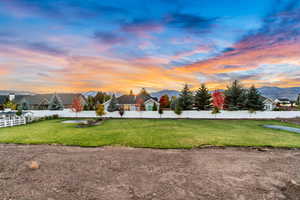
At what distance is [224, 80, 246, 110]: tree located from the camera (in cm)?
2725

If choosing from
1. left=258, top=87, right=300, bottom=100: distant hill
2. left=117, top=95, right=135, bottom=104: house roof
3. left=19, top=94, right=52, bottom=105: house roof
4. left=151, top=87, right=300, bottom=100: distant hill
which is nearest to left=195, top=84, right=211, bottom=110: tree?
left=151, top=87, right=300, bottom=100: distant hill

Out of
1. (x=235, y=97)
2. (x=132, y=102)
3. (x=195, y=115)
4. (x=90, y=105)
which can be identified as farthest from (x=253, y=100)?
(x=90, y=105)

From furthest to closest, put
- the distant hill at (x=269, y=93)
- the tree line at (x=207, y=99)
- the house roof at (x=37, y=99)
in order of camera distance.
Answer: the distant hill at (x=269, y=93), the house roof at (x=37, y=99), the tree line at (x=207, y=99)

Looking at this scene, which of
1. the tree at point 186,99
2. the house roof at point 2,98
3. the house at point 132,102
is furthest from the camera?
the house roof at point 2,98

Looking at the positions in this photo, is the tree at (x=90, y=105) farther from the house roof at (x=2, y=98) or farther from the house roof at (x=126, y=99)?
the house roof at (x=2, y=98)

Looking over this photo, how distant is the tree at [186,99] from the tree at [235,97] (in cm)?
832

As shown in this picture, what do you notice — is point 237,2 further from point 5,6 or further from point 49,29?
point 5,6

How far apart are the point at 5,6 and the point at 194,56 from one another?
695 inches

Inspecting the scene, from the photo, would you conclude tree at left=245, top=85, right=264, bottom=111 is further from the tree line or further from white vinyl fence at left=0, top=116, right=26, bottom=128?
white vinyl fence at left=0, top=116, right=26, bottom=128

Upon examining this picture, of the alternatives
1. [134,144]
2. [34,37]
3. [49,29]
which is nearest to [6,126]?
[34,37]

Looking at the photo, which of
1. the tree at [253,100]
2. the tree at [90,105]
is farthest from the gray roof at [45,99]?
the tree at [253,100]

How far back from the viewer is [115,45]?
15141mm

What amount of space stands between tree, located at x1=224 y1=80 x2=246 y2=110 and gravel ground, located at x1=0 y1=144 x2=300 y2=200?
23.6m

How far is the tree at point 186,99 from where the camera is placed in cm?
2534
